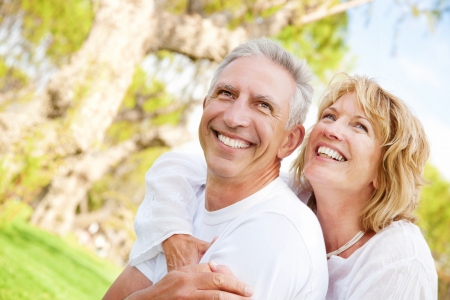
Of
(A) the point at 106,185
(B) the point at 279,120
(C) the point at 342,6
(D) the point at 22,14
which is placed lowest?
(A) the point at 106,185

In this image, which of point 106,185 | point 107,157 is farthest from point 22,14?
point 106,185

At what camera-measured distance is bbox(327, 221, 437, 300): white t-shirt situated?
199 centimetres

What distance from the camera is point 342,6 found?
1009 cm

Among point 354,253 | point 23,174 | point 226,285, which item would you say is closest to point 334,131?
point 354,253

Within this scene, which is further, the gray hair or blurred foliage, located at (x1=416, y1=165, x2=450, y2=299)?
blurred foliage, located at (x1=416, y1=165, x2=450, y2=299)

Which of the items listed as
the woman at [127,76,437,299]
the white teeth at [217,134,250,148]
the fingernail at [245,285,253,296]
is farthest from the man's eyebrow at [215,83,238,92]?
the fingernail at [245,285,253,296]

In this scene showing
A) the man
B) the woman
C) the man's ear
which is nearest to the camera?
the man

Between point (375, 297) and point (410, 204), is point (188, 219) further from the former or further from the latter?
point (410, 204)

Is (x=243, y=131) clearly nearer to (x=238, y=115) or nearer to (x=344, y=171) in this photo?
(x=238, y=115)

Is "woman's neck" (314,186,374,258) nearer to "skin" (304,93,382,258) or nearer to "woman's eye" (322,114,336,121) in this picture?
"skin" (304,93,382,258)

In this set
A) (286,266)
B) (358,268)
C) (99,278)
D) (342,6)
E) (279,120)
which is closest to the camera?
(286,266)

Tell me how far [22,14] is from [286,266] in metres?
16.1

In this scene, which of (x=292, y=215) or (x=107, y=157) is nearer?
(x=292, y=215)

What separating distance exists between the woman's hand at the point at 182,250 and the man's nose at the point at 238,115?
568 mm
